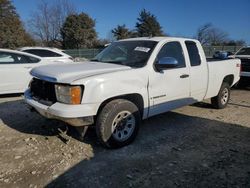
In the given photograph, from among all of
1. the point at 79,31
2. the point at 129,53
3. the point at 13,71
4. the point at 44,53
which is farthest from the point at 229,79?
the point at 79,31

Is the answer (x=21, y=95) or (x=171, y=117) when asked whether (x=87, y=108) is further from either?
(x=21, y=95)

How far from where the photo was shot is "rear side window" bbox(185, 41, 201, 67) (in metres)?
5.98

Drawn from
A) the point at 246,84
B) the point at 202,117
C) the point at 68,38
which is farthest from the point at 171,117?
the point at 68,38

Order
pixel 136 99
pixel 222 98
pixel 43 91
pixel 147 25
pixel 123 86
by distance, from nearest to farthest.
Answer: pixel 123 86 < pixel 43 91 < pixel 136 99 < pixel 222 98 < pixel 147 25

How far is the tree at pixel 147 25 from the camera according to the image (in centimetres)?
5491

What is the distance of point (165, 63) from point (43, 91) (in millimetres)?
2101

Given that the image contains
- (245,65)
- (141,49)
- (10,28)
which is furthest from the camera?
(10,28)

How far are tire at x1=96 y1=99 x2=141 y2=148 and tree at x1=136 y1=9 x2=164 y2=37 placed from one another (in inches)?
2011

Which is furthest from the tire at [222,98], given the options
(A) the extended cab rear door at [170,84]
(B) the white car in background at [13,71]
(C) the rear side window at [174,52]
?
(B) the white car in background at [13,71]

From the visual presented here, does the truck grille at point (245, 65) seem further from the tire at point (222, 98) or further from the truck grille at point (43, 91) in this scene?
the truck grille at point (43, 91)

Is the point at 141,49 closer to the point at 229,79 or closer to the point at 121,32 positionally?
the point at 229,79

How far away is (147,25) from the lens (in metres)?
55.3

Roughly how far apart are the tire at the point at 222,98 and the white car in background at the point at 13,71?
548 centimetres

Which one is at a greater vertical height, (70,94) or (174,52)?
(174,52)
